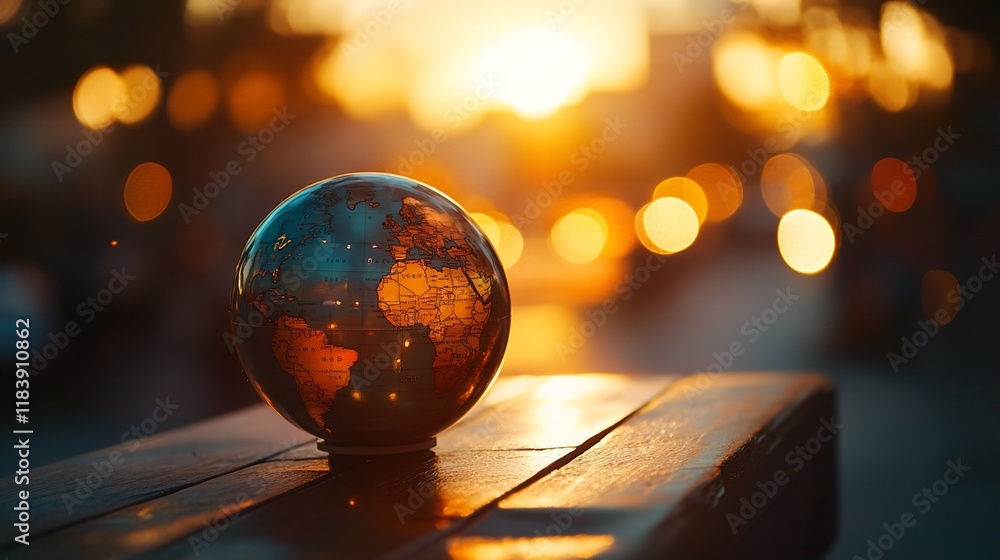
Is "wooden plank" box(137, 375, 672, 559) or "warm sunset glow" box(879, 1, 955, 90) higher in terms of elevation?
"warm sunset glow" box(879, 1, 955, 90)

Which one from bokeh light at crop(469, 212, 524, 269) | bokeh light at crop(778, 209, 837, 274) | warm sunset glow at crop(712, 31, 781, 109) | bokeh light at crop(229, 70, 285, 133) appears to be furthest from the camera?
bokeh light at crop(469, 212, 524, 269)

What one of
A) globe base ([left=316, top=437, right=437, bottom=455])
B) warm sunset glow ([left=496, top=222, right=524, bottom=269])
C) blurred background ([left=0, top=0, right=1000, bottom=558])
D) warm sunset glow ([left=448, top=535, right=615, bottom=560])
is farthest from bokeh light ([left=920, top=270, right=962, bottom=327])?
warm sunset glow ([left=496, top=222, right=524, bottom=269])

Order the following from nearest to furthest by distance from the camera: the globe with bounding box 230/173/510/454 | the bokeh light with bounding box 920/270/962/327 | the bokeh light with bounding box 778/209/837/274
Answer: the globe with bounding box 230/173/510/454, the bokeh light with bounding box 920/270/962/327, the bokeh light with bounding box 778/209/837/274

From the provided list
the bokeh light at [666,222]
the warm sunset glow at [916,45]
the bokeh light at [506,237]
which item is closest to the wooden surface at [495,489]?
the warm sunset glow at [916,45]

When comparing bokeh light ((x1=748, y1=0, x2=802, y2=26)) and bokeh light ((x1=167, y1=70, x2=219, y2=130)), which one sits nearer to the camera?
bokeh light ((x1=748, y1=0, x2=802, y2=26))

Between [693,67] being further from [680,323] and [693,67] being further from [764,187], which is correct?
[680,323]

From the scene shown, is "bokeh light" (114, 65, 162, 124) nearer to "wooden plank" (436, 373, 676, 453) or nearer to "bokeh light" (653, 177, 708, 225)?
"wooden plank" (436, 373, 676, 453)

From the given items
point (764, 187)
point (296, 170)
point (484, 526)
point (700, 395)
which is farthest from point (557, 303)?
point (484, 526)
